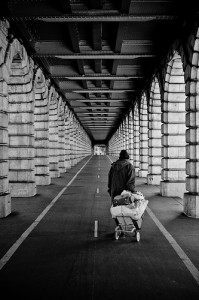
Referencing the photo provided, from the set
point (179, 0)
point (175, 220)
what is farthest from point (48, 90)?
point (175, 220)

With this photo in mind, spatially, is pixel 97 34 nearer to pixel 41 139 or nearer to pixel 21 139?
pixel 21 139

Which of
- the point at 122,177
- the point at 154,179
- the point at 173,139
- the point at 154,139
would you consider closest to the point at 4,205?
the point at 122,177

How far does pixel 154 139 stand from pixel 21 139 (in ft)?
27.1

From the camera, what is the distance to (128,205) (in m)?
7.23

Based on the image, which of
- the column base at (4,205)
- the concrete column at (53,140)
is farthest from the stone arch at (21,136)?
the concrete column at (53,140)

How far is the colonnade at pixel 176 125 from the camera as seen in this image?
33.8 feet

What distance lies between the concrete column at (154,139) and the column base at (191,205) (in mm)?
7911

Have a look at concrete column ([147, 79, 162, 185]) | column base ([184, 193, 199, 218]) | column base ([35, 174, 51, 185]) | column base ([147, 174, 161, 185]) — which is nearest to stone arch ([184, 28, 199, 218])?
column base ([184, 193, 199, 218])

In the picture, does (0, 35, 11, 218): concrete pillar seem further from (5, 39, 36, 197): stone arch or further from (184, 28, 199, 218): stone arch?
(184, 28, 199, 218): stone arch

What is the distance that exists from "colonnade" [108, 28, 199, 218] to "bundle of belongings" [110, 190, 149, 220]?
3.60m

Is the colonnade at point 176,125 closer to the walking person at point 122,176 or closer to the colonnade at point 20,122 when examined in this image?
the walking person at point 122,176

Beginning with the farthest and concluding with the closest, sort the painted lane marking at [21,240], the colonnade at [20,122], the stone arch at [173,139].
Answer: the stone arch at [173,139], the colonnade at [20,122], the painted lane marking at [21,240]

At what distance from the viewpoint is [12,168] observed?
1472cm

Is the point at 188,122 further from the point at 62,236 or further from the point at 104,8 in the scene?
the point at 62,236
